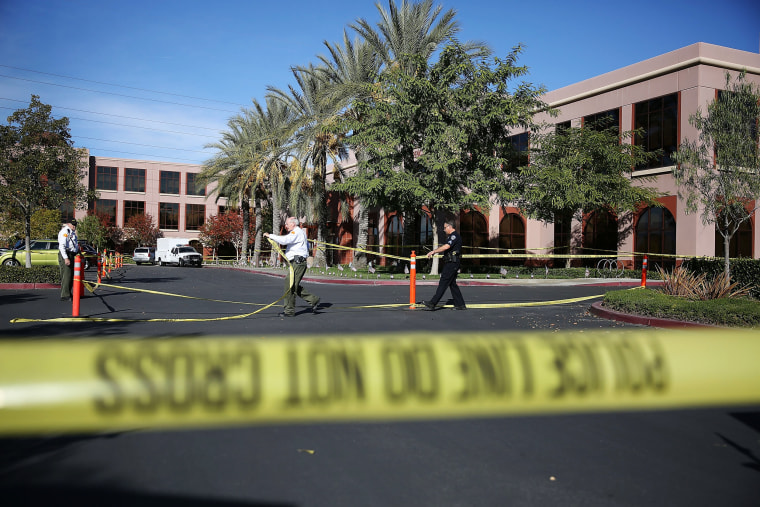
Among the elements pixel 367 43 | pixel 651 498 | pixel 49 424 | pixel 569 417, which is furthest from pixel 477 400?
pixel 367 43

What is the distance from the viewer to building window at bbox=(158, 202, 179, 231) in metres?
70.3

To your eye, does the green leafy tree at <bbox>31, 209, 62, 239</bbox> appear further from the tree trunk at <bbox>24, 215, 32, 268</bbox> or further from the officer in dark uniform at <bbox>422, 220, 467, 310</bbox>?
the officer in dark uniform at <bbox>422, 220, 467, 310</bbox>

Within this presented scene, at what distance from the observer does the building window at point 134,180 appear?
69.2 meters

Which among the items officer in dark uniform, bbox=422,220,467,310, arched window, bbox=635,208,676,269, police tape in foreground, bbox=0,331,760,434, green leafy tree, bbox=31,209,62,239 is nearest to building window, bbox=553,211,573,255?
arched window, bbox=635,208,676,269

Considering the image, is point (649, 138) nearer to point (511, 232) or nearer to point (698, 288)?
point (511, 232)

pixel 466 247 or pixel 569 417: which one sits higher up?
pixel 466 247

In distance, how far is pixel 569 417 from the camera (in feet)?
15.1

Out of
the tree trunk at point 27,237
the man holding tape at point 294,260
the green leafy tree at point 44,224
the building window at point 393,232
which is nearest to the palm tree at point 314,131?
the building window at point 393,232

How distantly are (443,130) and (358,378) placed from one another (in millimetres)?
22510

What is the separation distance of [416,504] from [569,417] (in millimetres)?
2171

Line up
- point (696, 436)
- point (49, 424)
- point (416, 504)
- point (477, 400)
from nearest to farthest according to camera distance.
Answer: point (49, 424) → point (477, 400) → point (416, 504) → point (696, 436)

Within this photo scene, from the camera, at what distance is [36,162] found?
1809cm

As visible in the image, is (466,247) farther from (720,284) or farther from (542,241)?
(720,284)

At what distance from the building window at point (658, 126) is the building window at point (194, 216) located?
186 ft
